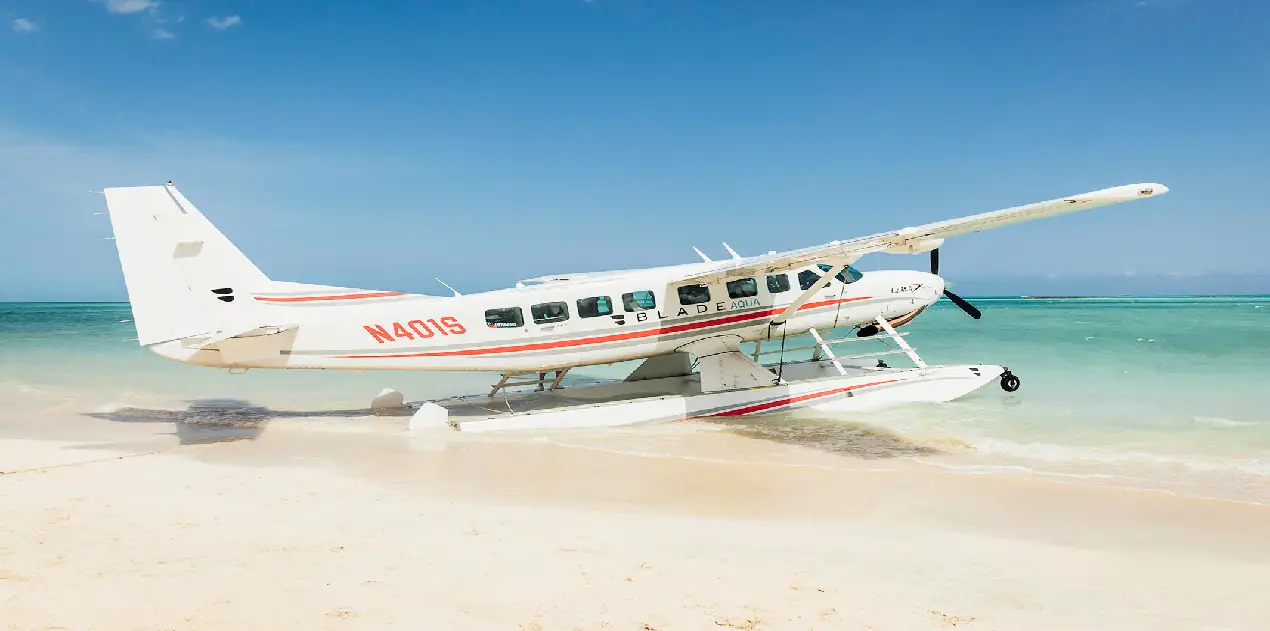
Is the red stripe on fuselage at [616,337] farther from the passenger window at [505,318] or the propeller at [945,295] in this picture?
the propeller at [945,295]

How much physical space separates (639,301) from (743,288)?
69.9 inches

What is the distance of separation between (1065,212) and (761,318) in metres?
4.56

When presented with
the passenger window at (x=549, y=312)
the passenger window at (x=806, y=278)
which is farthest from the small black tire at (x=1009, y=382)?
the passenger window at (x=549, y=312)

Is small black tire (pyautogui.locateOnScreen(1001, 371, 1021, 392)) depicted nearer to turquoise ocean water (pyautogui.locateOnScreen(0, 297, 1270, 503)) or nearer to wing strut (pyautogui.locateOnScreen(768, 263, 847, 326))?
turquoise ocean water (pyautogui.locateOnScreen(0, 297, 1270, 503))

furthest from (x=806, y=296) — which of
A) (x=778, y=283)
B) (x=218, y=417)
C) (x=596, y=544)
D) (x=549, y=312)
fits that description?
(x=218, y=417)

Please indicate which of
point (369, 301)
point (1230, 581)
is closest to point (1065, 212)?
point (1230, 581)

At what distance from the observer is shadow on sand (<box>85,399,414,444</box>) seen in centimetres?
938

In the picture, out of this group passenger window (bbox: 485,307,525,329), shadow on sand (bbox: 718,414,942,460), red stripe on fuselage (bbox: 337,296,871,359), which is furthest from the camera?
passenger window (bbox: 485,307,525,329)

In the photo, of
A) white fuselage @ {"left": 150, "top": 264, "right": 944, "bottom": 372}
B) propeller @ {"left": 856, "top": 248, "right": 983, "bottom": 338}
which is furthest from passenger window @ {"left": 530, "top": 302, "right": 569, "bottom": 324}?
propeller @ {"left": 856, "top": 248, "right": 983, "bottom": 338}

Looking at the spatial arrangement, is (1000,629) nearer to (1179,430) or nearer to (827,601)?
(827,601)

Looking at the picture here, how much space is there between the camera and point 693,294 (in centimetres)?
1152

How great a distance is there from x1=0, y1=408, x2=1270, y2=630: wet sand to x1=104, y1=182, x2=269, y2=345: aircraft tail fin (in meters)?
1.81

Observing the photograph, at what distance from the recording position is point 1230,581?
434 centimetres

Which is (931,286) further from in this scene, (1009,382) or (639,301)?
(639,301)
